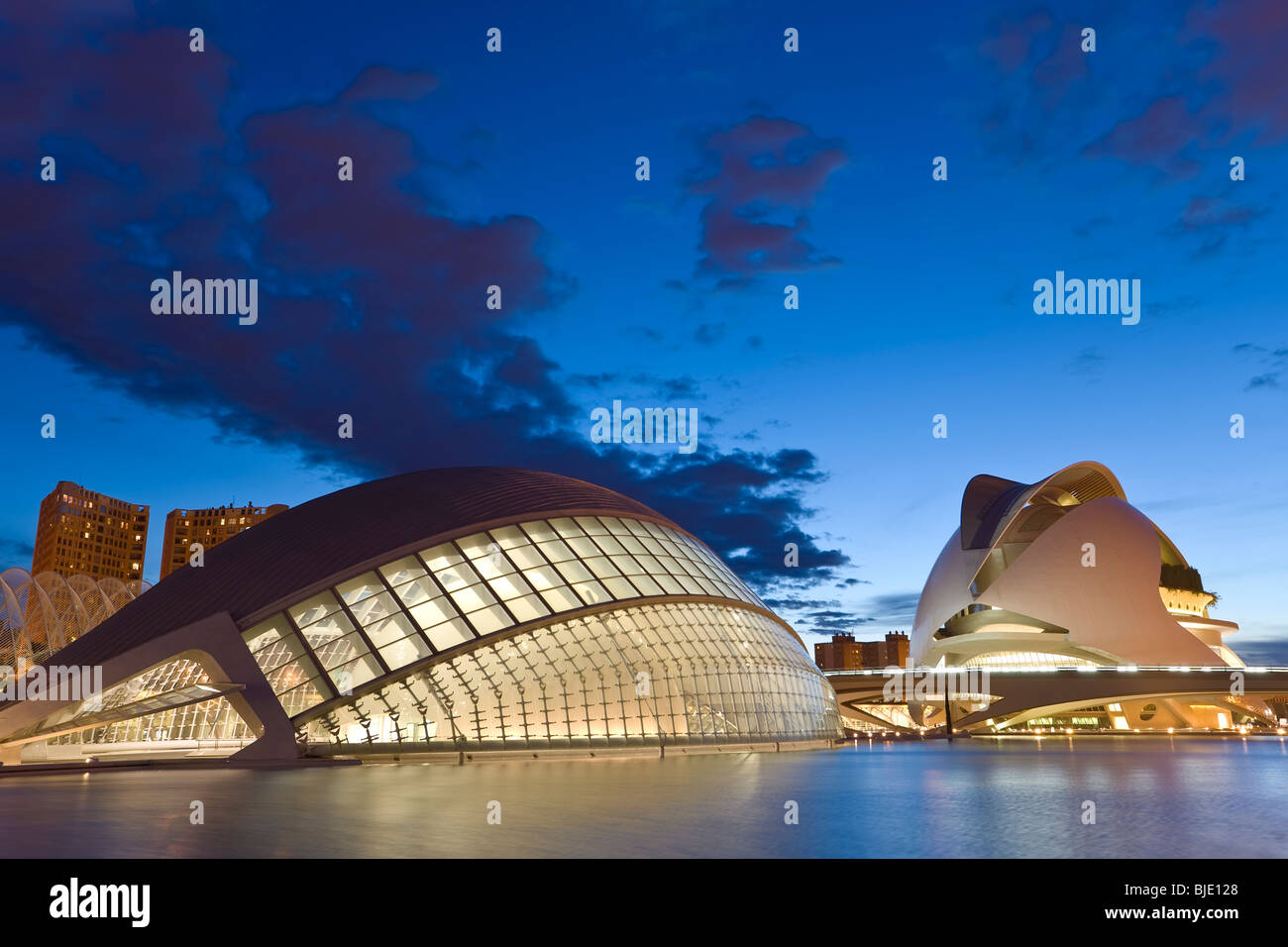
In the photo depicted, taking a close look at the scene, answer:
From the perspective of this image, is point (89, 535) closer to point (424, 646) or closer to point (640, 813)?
point (424, 646)

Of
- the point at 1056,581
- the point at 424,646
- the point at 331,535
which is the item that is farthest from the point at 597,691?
the point at 1056,581

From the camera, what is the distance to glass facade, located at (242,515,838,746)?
25.1 metres

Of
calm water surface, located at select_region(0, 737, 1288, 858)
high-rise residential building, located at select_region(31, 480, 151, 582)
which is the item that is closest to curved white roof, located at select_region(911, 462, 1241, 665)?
calm water surface, located at select_region(0, 737, 1288, 858)

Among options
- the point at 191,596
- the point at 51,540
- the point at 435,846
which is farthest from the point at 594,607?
the point at 51,540

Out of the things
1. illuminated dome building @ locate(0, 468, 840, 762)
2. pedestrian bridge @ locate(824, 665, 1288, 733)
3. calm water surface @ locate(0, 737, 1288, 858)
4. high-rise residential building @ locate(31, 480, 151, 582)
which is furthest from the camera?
high-rise residential building @ locate(31, 480, 151, 582)

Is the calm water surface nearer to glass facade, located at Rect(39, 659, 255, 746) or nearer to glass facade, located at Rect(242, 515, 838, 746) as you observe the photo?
glass facade, located at Rect(242, 515, 838, 746)

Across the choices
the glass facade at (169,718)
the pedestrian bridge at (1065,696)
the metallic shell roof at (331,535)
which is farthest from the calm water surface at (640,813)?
the pedestrian bridge at (1065,696)

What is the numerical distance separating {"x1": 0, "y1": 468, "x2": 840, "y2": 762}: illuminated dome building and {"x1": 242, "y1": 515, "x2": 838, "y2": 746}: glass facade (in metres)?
0.06

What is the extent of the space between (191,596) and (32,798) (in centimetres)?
1446

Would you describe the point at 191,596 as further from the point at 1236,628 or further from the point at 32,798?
the point at 1236,628

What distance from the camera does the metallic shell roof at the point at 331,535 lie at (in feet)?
89.2

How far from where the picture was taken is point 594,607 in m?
29.2

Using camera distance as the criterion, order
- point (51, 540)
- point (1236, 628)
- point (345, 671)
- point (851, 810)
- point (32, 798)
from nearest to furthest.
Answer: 1. point (851, 810)
2. point (32, 798)
3. point (345, 671)
4. point (1236, 628)
5. point (51, 540)
